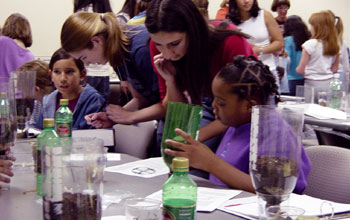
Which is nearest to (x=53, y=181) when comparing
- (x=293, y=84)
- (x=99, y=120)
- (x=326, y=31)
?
(x=99, y=120)

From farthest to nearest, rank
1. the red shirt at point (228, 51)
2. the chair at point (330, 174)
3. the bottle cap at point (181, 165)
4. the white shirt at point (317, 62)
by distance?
the white shirt at point (317, 62), the red shirt at point (228, 51), the chair at point (330, 174), the bottle cap at point (181, 165)

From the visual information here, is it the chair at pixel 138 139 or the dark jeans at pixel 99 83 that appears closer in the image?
the chair at pixel 138 139

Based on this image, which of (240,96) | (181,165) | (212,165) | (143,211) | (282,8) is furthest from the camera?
(282,8)

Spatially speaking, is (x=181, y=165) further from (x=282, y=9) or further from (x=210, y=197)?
(x=282, y=9)

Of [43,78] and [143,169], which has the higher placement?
[43,78]

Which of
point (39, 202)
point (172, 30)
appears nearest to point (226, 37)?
point (172, 30)

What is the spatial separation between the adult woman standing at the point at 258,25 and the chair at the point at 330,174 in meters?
2.01

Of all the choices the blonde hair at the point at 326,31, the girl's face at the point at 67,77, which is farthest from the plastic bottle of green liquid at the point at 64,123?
the blonde hair at the point at 326,31

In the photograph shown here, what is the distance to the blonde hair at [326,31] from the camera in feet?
15.5

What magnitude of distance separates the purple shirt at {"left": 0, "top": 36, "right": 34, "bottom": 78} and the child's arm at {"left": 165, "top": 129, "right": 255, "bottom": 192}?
10.5 ft

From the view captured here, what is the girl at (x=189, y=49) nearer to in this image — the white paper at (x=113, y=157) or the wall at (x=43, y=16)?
the white paper at (x=113, y=157)

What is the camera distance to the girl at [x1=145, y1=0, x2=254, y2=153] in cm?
173

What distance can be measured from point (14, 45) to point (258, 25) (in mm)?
2276

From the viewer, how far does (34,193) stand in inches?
56.9
